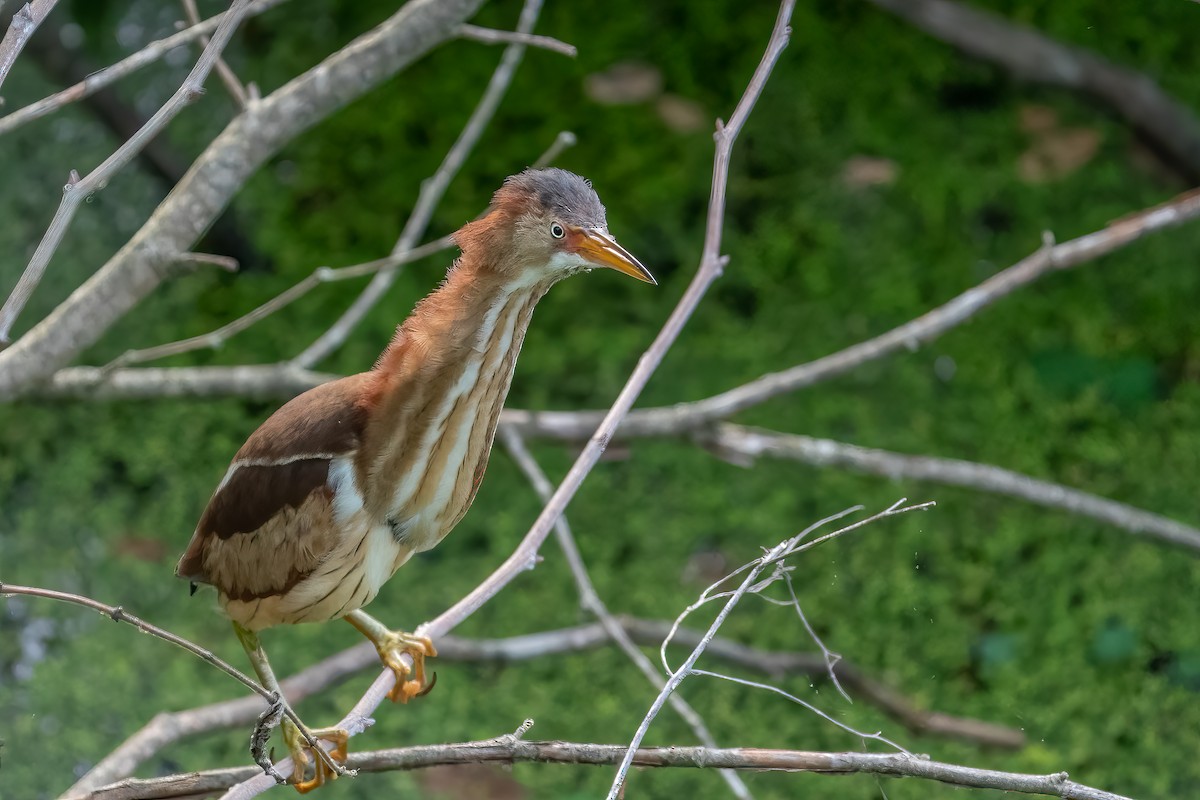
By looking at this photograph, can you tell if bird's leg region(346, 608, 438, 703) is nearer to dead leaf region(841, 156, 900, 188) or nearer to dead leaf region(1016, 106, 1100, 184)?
dead leaf region(841, 156, 900, 188)

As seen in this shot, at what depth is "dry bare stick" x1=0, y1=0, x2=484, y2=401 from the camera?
1.44 meters

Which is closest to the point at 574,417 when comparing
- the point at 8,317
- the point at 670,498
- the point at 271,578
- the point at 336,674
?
the point at 670,498

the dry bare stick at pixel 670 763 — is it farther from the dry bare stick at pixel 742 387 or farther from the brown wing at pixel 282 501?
the dry bare stick at pixel 742 387

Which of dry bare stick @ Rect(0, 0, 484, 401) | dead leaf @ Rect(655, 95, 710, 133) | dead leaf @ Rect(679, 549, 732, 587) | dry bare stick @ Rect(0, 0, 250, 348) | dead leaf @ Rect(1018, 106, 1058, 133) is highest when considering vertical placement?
dry bare stick @ Rect(0, 0, 250, 348)

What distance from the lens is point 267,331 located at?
220 cm

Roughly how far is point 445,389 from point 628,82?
1384 mm

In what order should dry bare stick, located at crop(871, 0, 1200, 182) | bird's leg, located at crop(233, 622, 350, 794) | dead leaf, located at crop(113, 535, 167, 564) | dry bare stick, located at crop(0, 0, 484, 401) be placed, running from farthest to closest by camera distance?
1. dry bare stick, located at crop(871, 0, 1200, 182)
2. dead leaf, located at crop(113, 535, 167, 564)
3. dry bare stick, located at crop(0, 0, 484, 401)
4. bird's leg, located at crop(233, 622, 350, 794)

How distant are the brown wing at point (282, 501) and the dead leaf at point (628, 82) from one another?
1265mm

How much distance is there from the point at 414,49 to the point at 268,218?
0.81m

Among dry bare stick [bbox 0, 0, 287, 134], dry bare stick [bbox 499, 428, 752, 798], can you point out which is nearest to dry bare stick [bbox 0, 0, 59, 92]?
dry bare stick [bbox 0, 0, 287, 134]

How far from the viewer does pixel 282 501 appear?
1.13 meters

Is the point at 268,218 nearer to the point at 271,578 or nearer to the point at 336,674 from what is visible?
the point at 336,674

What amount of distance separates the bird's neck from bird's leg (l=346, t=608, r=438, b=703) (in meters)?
0.27

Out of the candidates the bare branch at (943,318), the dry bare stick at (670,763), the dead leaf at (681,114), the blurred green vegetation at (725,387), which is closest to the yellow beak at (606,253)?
the dry bare stick at (670,763)
